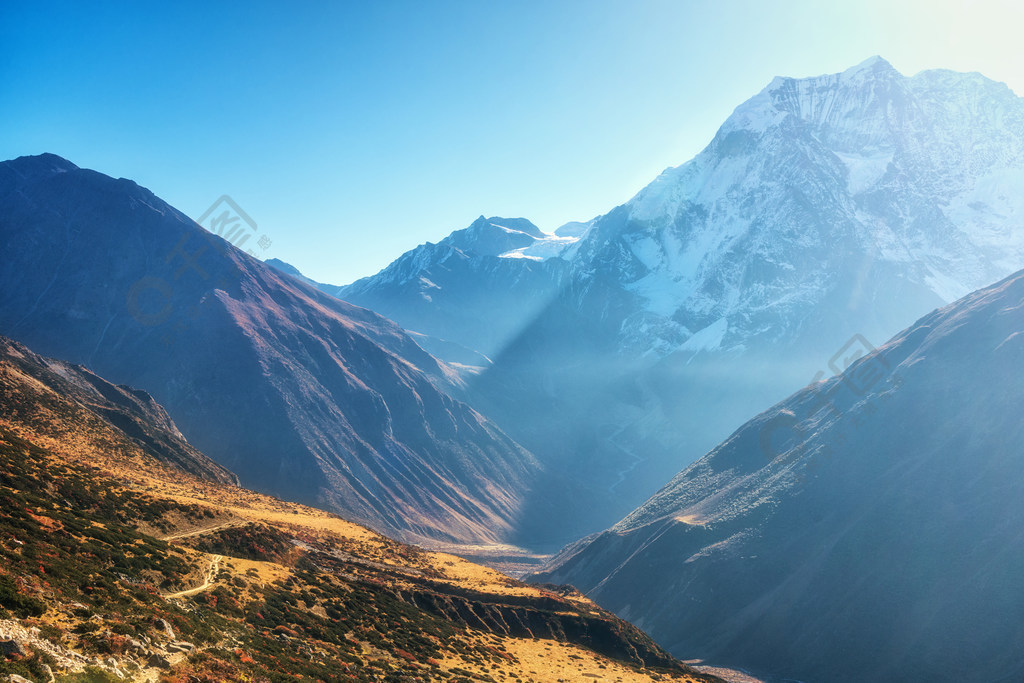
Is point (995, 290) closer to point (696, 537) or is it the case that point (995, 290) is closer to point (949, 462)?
point (949, 462)

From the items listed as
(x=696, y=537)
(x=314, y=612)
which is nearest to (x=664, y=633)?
(x=696, y=537)

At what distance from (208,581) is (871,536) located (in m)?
113

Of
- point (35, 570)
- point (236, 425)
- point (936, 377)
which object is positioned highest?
point (236, 425)

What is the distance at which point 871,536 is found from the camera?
108062 mm

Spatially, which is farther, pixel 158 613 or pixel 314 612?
pixel 314 612

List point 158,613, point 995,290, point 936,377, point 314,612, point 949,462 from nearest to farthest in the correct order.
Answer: point 158,613
point 314,612
point 949,462
point 936,377
point 995,290

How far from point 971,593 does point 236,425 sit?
6592 inches

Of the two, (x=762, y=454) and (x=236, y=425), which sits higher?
(x=236, y=425)

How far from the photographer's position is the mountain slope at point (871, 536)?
91.6 metres

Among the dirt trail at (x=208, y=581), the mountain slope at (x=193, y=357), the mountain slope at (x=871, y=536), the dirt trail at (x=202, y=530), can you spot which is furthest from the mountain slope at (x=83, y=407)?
the mountain slope at (x=871, y=536)

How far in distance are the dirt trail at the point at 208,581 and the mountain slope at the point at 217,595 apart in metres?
0.13

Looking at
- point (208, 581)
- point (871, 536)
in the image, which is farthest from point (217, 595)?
point (871, 536)

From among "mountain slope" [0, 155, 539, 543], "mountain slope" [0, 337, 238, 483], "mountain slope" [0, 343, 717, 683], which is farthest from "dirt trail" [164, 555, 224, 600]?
"mountain slope" [0, 155, 539, 543]

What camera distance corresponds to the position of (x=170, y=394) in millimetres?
167500
